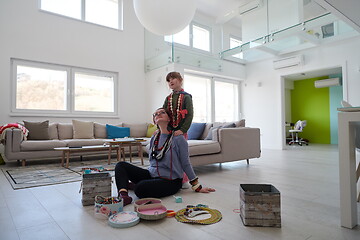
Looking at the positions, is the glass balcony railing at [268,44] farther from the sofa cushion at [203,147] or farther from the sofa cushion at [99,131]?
the sofa cushion at [203,147]

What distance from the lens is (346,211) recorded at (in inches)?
53.0

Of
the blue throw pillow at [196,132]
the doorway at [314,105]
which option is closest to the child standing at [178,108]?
the blue throw pillow at [196,132]

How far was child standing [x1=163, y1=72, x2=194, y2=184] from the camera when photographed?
6.82ft

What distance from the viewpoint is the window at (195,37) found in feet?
21.2

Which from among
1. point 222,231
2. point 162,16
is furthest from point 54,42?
point 222,231

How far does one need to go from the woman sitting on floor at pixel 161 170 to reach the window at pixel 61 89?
397 cm

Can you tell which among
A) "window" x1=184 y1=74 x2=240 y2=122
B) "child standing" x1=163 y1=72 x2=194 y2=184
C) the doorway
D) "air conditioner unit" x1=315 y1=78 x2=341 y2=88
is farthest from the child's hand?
"air conditioner unit" x1=315 y1=78 x2=341 y2=88

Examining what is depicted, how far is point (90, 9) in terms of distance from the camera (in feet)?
18.5

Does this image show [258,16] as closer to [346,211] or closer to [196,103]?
[196,103]

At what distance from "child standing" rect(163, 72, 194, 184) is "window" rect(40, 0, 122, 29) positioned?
453cm

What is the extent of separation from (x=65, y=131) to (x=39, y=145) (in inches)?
34.6

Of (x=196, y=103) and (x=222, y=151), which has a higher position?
(x=196, y=103)

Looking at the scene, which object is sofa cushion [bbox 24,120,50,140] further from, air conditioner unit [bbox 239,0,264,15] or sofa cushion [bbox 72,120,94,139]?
air conditioner unit [bbox 239,0,264,15]

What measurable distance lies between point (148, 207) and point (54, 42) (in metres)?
4.90
